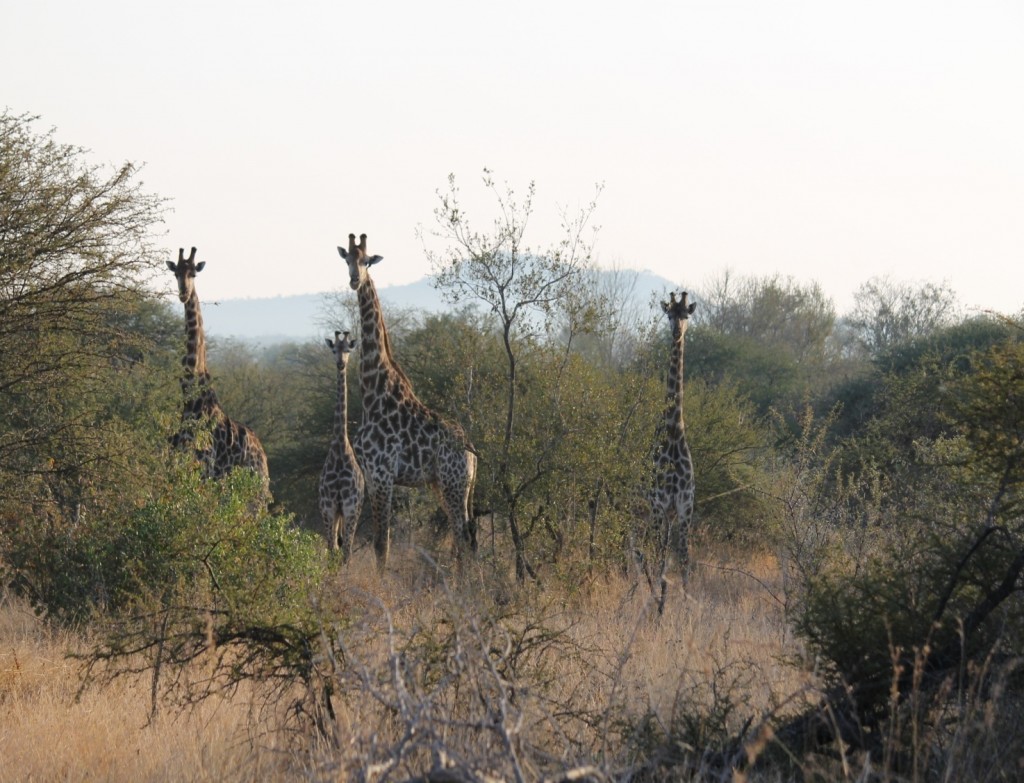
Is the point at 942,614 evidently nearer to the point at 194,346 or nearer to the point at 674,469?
the point at 674,469

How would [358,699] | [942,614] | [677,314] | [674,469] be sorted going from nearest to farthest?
[358,699], [942,614], [674,469], [677,314]

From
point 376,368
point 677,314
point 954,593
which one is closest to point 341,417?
point 376,368

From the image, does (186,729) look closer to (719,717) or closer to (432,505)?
(719,717)

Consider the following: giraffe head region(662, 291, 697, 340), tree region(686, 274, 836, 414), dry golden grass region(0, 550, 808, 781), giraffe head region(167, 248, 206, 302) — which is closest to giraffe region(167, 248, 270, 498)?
giraffe head region(167, 248, 206, 302)

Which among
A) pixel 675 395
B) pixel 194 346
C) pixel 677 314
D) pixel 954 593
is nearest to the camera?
pixel 954 593

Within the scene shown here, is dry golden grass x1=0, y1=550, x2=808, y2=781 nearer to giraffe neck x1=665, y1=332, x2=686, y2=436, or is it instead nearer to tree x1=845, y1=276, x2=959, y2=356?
giraffe neck x1=665, y1=332, x2=686, y2=436

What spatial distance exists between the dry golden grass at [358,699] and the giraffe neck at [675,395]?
287 cm

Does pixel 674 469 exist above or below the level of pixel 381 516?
above

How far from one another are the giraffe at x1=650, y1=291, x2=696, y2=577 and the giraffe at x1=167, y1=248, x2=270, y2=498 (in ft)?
11.3

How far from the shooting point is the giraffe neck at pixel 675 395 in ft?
36.9

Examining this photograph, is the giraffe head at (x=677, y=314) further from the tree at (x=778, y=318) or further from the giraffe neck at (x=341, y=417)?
the tree at (x=778, y=318)

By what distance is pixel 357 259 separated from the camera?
11.2 metres

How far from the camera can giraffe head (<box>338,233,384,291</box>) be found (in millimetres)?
11094

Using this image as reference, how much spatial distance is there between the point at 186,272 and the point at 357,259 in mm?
1567
